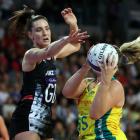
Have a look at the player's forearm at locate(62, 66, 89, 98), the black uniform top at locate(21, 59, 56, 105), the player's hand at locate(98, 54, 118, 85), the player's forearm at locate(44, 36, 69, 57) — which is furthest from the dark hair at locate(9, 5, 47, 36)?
the player's hand at locate(98, 54, 118, 85)

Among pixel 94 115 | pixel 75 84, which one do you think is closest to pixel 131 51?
pixel 75 84

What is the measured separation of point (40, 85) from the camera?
23.0 ft

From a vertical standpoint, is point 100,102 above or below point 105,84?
below

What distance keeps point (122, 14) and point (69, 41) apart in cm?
1086

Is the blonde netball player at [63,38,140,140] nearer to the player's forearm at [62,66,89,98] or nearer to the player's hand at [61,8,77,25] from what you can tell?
the player's forearm at [62,66,89,98]

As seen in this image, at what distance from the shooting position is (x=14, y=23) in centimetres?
742

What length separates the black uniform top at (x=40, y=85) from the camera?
23.0 ft

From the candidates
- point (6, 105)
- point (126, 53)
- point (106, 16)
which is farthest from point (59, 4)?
point (126, 53)

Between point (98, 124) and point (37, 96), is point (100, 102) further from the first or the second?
point (37, 96)

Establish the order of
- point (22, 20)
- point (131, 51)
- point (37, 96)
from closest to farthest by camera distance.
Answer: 1. point (131, 51)
2. point (37, 96)
3. point (22, 20)

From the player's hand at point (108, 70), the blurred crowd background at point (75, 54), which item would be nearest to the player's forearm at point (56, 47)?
the player's hand at point (108, 70)

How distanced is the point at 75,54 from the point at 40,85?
706 cm

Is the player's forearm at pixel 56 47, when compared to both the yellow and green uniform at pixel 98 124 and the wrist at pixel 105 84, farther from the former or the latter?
the wrist at pixel 105 84

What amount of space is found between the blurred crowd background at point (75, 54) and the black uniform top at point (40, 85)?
101 inches
